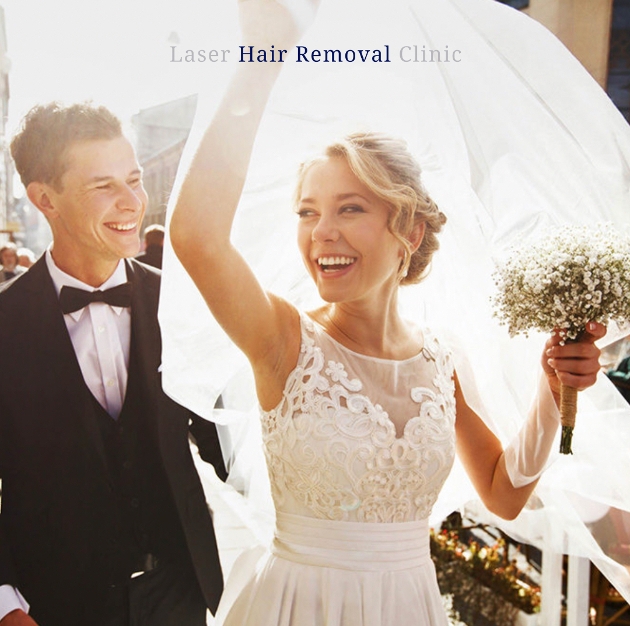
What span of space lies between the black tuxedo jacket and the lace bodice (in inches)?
16.7

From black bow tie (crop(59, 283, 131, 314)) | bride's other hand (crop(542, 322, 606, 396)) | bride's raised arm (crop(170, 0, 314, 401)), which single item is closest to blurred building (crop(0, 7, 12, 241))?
black bow tie (crop(59, 283, 131, 314))

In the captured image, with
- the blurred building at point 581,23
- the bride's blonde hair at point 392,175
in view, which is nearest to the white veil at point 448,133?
the bride's blonde hair at point 392,175

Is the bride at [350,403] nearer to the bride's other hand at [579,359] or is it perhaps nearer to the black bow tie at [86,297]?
the bride's other hand at [579,359]

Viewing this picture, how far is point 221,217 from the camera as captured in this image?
137cm

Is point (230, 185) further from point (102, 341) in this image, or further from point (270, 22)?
point (102, 341)

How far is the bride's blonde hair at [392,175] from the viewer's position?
5.30 ft

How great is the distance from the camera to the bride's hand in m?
1.44

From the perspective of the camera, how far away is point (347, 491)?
5.16 feet

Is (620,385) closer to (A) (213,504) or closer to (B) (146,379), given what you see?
(A) (213,504)

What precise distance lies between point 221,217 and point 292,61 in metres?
0.55

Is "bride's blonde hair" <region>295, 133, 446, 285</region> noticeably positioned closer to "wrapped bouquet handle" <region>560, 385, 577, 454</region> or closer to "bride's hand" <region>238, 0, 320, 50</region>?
"bride's hand" <region>238, 0, 320, 50</region>

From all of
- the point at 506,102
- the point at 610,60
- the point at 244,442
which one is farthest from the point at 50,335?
the point at 610,60

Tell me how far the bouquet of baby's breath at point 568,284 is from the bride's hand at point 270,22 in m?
0.66

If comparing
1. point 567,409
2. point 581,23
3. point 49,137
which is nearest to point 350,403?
point 567,409
